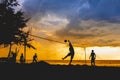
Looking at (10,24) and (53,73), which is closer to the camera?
(53,73)

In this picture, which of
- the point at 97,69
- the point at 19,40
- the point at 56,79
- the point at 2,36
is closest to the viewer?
the point at 56,79

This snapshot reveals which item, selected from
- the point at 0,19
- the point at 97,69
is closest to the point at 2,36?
the point at 0,19

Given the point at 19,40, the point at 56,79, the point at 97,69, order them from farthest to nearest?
the point at 19,40
the point at 97,69
the point at 56,79

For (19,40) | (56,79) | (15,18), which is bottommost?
(56,79)

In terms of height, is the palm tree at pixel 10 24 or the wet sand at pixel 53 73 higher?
the palm tree at pixel 10 24

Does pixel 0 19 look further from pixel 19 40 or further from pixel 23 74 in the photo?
pixel 23 74

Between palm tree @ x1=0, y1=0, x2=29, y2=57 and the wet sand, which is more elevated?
palm tree @ x1=0, y1=0, x2=29, y2=57

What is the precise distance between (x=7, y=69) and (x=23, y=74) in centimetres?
147

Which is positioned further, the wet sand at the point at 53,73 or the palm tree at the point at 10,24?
the palm tree at the point at 10,24

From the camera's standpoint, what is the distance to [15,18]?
57.9m

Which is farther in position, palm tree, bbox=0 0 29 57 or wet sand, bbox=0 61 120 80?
palm tree, bbox=0 0 29 57

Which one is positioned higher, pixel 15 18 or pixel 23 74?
pixel 15 18

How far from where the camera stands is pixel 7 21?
55719 mm

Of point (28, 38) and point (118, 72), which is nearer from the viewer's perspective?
point (118, 72)
